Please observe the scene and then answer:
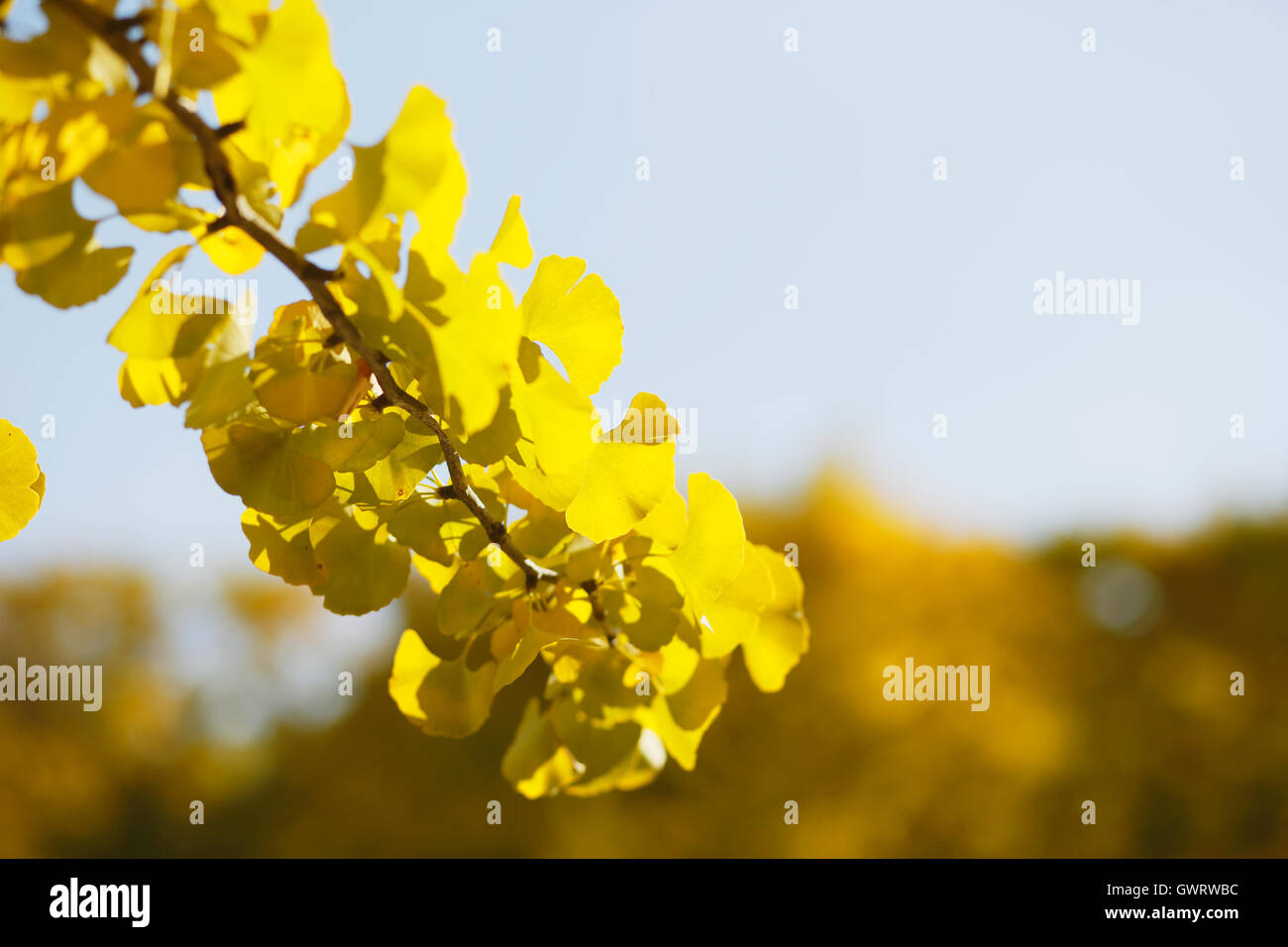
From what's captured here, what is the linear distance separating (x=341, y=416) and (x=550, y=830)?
6652 millimetres

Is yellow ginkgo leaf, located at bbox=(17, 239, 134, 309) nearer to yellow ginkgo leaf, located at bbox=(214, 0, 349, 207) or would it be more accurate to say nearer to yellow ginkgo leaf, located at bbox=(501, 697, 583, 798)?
yellow ginkgo leaf, located at bbox=(214, 0, 349, 207)

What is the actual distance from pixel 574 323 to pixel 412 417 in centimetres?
8

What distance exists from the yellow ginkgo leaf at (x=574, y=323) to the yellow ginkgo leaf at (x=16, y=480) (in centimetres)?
22

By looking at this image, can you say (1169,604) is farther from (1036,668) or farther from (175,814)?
(175,814)

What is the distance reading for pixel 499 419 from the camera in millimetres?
300

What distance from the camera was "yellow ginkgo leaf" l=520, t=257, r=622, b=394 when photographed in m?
0.37

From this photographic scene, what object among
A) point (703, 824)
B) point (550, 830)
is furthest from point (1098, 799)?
point (550, 830)

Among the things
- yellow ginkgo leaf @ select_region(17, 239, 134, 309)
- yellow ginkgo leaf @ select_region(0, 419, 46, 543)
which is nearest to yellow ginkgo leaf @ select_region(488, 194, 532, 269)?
yellow ginkgo leaf @ select_region(17, 239, 134, 309)

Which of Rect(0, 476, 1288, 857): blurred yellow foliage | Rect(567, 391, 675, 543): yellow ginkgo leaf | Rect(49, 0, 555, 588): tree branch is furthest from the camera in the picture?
Rect(0, 476, 1288, 857): blurred yellow foliage

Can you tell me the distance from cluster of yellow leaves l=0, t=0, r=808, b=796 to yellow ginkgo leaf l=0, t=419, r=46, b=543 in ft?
0.33

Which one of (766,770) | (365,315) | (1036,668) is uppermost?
(365,315)

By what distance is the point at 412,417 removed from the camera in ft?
1.11
